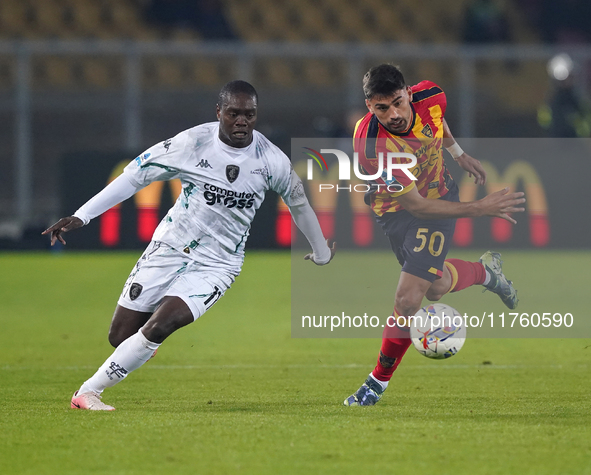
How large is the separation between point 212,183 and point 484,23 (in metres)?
15.6

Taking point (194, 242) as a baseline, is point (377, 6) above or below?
above

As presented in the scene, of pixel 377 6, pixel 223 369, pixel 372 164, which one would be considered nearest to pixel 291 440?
pixel 372 164

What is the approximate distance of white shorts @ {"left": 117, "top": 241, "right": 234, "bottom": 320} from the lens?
5730 millimetres

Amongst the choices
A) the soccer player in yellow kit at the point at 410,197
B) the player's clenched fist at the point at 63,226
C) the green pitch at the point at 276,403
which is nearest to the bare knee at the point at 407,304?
the soccer player in yellow kit at the point at 410,197

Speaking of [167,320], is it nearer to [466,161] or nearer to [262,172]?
[262,172]

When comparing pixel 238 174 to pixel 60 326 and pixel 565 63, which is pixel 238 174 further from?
pixel 565 63

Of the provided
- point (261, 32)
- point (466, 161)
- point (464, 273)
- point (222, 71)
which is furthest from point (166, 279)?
point (261, 32)

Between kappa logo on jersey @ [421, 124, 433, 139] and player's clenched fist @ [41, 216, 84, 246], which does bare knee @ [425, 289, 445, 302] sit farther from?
player's clenched fist @ [41, 216, 84, 246]

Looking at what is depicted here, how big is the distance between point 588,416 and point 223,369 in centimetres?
297

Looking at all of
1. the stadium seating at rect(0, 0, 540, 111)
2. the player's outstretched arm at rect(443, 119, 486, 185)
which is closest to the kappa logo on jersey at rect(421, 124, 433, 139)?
the player's outstretched arm at rect(443, 119, 486, 185)

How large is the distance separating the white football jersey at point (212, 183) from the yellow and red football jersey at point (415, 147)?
49cm

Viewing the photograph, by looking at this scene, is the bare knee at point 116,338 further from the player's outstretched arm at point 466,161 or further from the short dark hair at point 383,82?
the player's outstretched arm at point 466,161

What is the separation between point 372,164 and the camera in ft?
19.6

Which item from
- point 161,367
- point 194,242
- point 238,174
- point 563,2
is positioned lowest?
point 161,367
